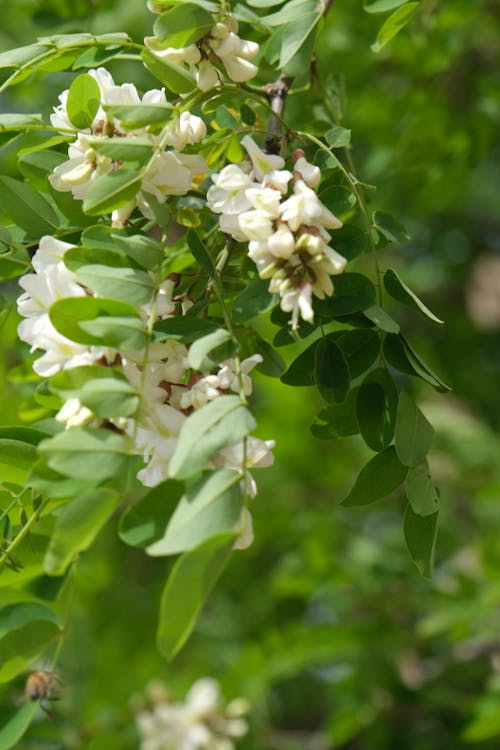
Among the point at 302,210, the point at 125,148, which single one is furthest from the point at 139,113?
the point at 302,210

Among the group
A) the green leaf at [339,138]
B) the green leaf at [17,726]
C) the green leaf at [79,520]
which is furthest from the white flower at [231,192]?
the green leaf at [17,726]

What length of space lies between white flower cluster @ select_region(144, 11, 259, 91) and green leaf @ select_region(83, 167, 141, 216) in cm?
10

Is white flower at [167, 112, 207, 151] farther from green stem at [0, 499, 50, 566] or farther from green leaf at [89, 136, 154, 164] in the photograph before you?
green stem at [0, 499, 50, 566]

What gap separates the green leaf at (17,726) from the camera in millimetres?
832

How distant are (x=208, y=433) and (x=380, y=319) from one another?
0.20m

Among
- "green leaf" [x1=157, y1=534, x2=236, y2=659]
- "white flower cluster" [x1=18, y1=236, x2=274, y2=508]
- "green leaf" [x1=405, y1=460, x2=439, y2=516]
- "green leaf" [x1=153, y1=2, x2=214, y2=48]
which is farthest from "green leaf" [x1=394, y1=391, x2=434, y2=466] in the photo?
"green leaf" [x1=153, y1=2, x2=214, y2=48]

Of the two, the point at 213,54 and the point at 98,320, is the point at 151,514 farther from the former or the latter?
the point at 213,54

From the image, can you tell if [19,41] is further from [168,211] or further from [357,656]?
[168,211]

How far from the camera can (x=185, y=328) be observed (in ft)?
2.29

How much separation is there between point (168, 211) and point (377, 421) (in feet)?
0.75

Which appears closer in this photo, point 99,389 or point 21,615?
point 99,389

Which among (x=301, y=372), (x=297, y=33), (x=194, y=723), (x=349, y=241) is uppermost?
(x=297, y=33)

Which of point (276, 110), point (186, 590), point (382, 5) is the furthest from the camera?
point (382, 5)

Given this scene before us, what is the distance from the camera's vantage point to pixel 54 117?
0.78 metres
